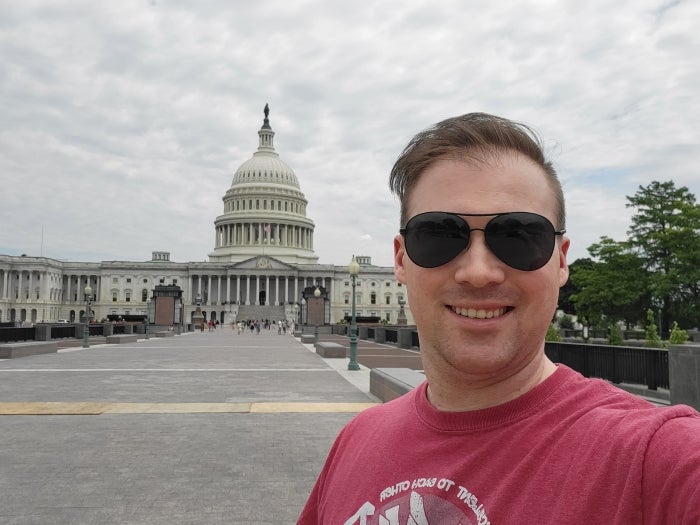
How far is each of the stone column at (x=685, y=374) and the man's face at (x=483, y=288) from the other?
11278mm

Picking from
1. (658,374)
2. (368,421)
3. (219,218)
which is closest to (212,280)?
(219,218)

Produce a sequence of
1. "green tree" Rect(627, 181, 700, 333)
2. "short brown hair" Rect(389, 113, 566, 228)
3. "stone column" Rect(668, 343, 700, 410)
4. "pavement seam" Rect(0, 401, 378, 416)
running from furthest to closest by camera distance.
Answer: "green tree" Rect(627, 181, 700, 333) < "pavement seam" Rect(0, 401, 378, 416) < "stone column" Rect(668, 343, 700, 410) < "short brown hair" Rect(389, 113, 566, 228)

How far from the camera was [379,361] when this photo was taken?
92.9 ft

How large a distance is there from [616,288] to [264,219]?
11117 centimetres

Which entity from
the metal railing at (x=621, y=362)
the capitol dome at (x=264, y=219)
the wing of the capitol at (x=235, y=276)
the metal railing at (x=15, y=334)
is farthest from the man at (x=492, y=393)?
the capitol dome at (x=264, y=219)

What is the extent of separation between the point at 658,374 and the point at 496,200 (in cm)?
1612

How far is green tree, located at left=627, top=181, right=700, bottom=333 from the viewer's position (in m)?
46.0

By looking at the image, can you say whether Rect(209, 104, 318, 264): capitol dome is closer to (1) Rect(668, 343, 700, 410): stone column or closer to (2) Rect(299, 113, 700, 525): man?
(1) Rect(668, 343, 700, 410): stone column

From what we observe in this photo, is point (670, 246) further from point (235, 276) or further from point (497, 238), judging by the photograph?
point (235, 276)

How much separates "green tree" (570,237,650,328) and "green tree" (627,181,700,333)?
877mm

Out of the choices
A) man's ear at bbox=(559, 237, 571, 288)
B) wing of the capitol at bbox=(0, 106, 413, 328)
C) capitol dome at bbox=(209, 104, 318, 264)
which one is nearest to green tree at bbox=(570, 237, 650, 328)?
man's ear at bbox=(559, 237, 571, 288)

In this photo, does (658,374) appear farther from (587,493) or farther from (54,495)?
(587,493)

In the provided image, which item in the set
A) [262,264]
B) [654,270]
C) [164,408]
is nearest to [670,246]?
[654,270]

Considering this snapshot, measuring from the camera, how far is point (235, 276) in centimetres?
14562
